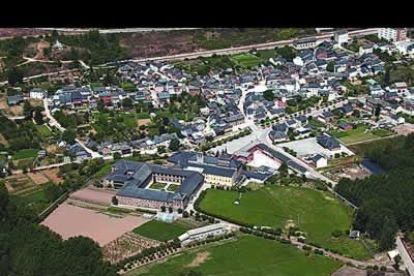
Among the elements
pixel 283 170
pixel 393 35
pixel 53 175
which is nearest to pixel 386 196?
pixel 283 170

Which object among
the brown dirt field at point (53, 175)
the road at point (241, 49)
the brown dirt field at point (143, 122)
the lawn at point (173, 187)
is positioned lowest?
the lawn at point (173, 187)

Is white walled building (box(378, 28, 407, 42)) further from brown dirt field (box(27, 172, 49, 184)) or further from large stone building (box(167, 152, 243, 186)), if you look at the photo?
brown dirt field (box(27, 172, 49, 184))

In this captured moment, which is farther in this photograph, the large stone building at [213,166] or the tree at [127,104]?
the tree at [127,104]

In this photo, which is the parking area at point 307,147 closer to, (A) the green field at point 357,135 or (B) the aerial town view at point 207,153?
(B) the aerial town view at point 207,153

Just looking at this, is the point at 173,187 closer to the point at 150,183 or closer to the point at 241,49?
the point at 150,183

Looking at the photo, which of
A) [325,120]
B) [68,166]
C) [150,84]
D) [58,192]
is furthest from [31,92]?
[325,120]

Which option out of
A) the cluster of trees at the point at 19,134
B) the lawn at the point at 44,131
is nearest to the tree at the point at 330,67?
the lawn at the point at 44,131

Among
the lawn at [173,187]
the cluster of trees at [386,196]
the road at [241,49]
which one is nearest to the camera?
the cluster of trees at [386,196]

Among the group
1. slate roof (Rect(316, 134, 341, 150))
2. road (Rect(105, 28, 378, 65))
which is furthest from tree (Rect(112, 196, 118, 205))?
road (Rect(105, 28, 378, 65))
